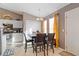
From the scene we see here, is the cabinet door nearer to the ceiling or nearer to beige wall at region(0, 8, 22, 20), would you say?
beige wall at region(0, 8, 22, 20)

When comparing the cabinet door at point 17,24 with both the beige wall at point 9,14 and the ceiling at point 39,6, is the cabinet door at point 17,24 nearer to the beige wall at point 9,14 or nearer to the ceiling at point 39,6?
the beige wall at point 9,14

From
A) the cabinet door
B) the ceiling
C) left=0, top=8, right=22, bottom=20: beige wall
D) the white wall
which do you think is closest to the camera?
the ceiling

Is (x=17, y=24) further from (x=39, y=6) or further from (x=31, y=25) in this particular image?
(x=39, y=6)

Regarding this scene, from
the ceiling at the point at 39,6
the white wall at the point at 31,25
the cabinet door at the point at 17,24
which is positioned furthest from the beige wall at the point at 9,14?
the ceiling at the point at 39,6

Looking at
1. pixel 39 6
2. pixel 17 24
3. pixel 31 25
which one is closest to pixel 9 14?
pixel 17 24

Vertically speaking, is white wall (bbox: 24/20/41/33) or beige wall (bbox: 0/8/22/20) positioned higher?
beige wall (bbox: 0/8/22/20)

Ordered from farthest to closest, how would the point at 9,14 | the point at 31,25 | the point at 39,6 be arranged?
the point at 9,14 → the point at 31,25 → the point at 39,6

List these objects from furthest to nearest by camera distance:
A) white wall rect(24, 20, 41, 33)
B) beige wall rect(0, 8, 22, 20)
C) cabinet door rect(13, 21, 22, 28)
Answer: cabinet door rect(13, 21, 22, 28) → beige wall rect(0, 8, 22, 20) → white wall rect(24, 20, 41, 33)

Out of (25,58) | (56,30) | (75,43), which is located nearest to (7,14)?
(56,30)

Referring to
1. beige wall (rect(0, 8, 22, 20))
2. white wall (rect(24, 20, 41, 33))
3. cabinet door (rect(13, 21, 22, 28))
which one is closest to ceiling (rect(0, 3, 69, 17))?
white wall (rect(24, 20, 41, 33))

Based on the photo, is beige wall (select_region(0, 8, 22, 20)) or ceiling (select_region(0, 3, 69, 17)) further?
beige wall (select_region(0, 8, 22, 20))

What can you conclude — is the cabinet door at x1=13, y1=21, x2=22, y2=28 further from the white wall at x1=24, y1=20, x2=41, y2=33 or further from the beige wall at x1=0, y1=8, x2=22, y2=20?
the white wall at x1=24, y1=20, x2=41, y2=33

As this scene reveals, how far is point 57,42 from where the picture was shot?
18.2 feet

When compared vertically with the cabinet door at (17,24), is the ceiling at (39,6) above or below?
above
